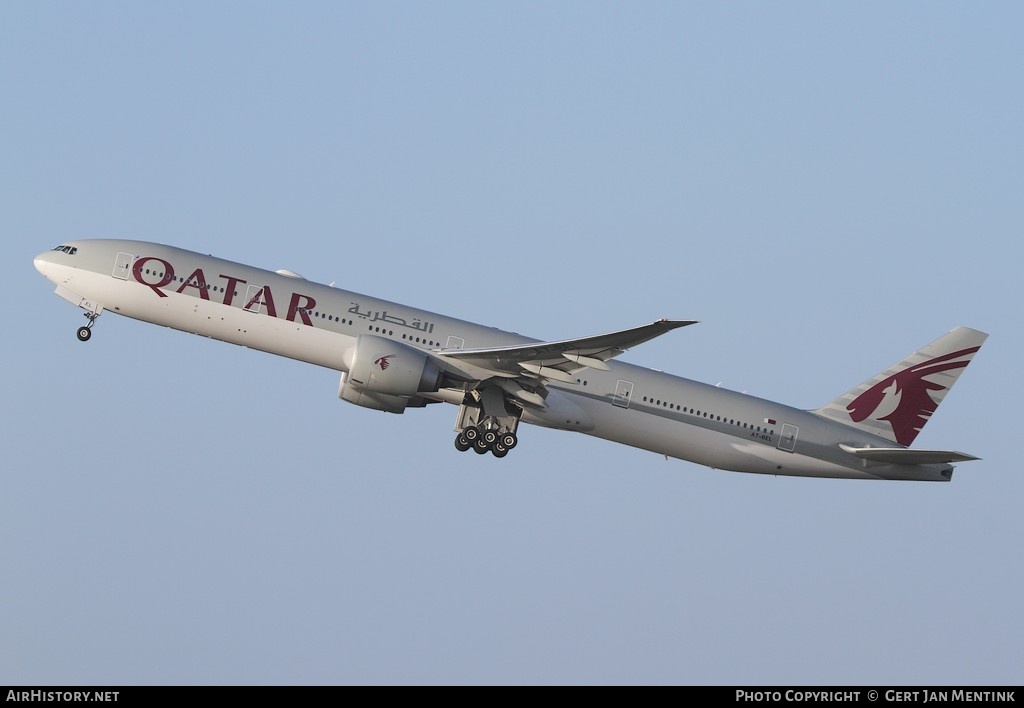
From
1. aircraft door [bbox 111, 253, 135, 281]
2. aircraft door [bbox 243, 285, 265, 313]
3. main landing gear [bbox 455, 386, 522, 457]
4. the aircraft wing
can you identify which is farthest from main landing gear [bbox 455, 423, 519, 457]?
aircraft door [bbox 111, 253, 135, 281]

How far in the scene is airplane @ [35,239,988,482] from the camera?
140ft

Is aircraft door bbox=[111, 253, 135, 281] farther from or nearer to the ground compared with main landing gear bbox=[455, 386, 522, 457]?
farther from the ground

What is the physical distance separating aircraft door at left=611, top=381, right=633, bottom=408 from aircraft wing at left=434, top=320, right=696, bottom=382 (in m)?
1.94

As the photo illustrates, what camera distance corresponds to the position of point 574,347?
136 feet

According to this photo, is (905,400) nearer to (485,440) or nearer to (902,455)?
(902,455)

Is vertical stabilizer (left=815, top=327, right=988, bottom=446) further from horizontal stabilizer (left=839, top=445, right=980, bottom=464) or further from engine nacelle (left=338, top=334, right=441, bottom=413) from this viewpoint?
engine nacelle (left=338, top=334, right=441, bottom=413)

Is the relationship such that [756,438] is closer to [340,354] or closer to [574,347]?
[574,347]

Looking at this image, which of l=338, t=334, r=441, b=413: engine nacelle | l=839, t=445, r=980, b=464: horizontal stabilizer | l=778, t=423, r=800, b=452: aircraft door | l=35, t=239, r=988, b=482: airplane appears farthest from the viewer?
l=778, t=423, r=800, b=452: aircraft door

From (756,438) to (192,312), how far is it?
19.3m

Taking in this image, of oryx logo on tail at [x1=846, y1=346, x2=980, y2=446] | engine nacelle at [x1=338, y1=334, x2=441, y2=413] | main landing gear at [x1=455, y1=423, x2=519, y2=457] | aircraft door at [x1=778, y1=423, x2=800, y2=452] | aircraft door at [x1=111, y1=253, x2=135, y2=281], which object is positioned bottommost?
main landing gear at [x1=455, y1=423, x2=519, y2=457]

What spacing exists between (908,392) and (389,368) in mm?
19664
